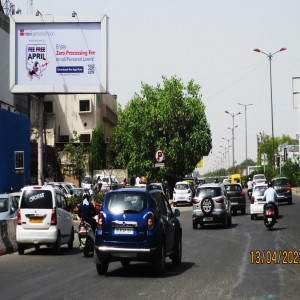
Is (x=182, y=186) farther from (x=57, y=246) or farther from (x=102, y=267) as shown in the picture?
(x=102, y=267)

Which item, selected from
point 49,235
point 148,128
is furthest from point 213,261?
point 148,128

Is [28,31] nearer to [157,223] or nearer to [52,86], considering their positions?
[52,86]

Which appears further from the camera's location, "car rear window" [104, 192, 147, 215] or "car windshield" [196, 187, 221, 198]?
"car windshield" [196, 187, 221, 198]

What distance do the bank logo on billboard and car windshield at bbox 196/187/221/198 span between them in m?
15.0

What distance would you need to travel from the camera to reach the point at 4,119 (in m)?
46.2

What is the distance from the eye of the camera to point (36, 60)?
135 feet

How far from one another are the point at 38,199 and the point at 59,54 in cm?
2233

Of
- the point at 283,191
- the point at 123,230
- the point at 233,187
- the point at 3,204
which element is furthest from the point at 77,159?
the point at 123,230

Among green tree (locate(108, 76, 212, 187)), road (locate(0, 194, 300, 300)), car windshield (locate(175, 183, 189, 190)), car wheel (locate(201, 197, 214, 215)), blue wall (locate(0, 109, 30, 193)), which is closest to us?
road (locate(0, 194, 300, 300))

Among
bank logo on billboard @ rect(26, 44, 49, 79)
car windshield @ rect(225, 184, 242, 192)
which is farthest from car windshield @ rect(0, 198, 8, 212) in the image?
bank logo on billboard @ rect(26, 44, 49, 79)

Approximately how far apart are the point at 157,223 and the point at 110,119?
85047 mm

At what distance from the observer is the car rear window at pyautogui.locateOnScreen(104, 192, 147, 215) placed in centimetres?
1424
